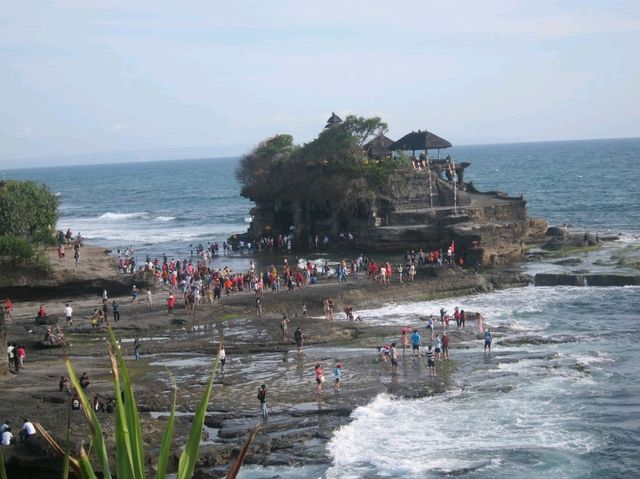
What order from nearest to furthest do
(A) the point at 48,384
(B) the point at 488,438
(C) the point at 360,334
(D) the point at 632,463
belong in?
(D) the point at 632,463 → (B) the point at 488,438 → (A) the point at 48,384 → (C) the point at 360,334

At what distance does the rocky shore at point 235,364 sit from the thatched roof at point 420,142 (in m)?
16.5

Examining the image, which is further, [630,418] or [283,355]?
[283,355]

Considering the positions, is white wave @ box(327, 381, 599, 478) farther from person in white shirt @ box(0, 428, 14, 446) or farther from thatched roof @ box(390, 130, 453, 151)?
thatched roof @ box(390, 130, 453, 151)

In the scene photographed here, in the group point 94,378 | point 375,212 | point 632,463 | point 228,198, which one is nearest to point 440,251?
point 375,212

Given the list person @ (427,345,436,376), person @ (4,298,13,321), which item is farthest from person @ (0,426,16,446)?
person @ (4,298,13,321)

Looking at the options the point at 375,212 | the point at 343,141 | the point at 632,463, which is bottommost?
the point at 632,463

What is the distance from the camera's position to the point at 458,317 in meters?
34.2

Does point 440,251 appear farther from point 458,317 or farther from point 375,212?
point 458,317

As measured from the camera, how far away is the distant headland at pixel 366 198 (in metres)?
53.8

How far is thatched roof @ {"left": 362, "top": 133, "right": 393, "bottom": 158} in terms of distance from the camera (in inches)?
2438

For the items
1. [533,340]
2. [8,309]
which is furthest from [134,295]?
[533,340]

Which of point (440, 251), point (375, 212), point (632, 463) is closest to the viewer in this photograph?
point (632, 463)

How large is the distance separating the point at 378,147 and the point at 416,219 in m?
9.14

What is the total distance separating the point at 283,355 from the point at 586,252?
27.8 m
